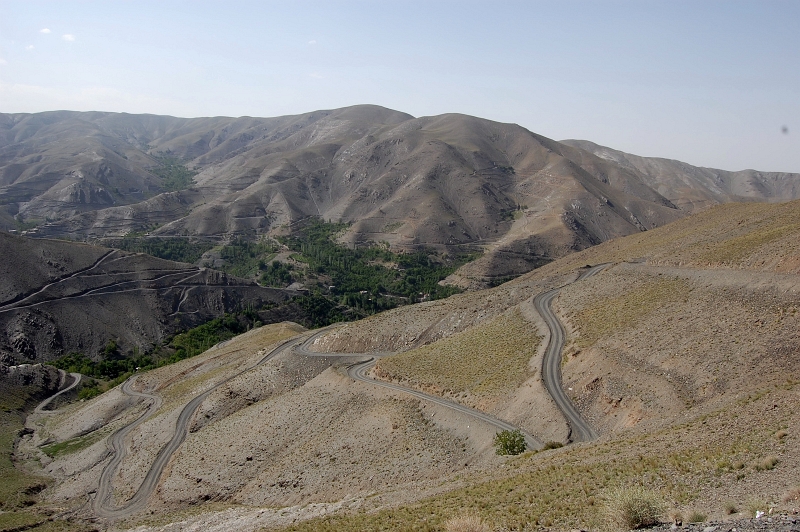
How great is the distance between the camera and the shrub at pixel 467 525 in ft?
63.8

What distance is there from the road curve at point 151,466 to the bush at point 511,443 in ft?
94.2

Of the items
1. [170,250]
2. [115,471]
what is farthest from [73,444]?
[170,250]

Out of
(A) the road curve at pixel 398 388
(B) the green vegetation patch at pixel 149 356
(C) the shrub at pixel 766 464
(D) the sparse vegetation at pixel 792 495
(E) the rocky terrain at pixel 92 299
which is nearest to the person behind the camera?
(D) the sparse vegetation at pixel 792 495

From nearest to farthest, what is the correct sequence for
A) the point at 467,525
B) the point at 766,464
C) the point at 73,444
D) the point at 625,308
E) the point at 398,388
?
the point at 467,525, the point at 766,464, the point at 398,388, the point at 625,308, the point at 73,444

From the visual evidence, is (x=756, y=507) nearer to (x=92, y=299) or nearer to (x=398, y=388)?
(x=398, y=388)

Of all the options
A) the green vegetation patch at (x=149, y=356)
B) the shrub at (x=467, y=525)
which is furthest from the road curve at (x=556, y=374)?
the green vegetation patch at (x=149, y=356)

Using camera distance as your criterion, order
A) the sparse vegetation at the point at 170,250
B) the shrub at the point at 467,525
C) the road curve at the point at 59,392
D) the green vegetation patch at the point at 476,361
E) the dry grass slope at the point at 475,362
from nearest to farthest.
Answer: the shrub at the point at 467,525, the dry grass slope at the point at 475,362, the green vegetation patch at the point at 476,361, the road curve at the point at 59,392, the sparse vegetation at the point at 170,250

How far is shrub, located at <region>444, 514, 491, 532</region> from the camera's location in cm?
1946

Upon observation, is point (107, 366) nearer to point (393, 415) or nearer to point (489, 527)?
point (393, 415)

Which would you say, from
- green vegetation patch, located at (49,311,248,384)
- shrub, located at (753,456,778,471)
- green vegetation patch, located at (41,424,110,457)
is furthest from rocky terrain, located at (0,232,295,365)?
shrub, located at (753,456,778,471)

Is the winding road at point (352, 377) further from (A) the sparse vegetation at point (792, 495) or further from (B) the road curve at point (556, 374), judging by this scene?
(A) the sparse vegetation at point (792, 495)

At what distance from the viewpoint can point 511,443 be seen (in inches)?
1336

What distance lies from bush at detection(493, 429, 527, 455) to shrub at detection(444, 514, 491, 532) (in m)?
13.7

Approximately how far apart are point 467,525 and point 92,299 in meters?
110
